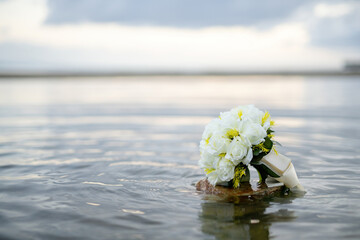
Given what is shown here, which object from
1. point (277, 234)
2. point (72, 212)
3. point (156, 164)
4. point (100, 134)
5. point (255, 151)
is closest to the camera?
point (277, 234)

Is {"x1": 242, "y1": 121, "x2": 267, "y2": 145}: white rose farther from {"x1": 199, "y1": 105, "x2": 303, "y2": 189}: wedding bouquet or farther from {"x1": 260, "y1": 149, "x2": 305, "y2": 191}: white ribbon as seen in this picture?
{"x1": 260, "y1": 149, "x2": 305, "y2": 191}: white ribbon

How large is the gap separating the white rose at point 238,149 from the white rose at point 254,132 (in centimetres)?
8

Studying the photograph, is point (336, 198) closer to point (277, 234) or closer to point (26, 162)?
point (277, 234)

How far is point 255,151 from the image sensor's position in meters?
5.13

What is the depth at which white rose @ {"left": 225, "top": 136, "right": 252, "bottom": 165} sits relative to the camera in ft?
16.2

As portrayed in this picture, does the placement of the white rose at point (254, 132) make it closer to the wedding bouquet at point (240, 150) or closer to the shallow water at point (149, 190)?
the wedding bouquet at point (240, 150)

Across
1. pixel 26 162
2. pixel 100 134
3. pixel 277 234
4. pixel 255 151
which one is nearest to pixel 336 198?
pixel 255 151

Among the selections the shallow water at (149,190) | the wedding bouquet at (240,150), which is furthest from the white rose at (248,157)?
the shallow water at (149,190)

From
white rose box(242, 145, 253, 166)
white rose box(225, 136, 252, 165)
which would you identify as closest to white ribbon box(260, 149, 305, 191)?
white rose box(242, 145, 253, 166)

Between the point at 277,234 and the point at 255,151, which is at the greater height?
the point at 255,151

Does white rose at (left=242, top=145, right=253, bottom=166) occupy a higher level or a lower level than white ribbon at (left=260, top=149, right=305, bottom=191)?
higher

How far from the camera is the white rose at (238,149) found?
195 inches

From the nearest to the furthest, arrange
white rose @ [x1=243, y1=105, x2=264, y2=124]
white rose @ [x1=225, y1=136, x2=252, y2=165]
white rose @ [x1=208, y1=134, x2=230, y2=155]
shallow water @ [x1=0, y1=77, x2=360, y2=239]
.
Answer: shallow water @ [x1=0, y1=77, x2=360, y2=239]
white rose @ [x1=225, y1=136, x2=252, y2=165]
white rose @ [x1=208, y1=134, x2=230, y2=155]
white rose @ [x1=243, y1=105, x2=264, y2=124]

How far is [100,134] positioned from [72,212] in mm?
6498
